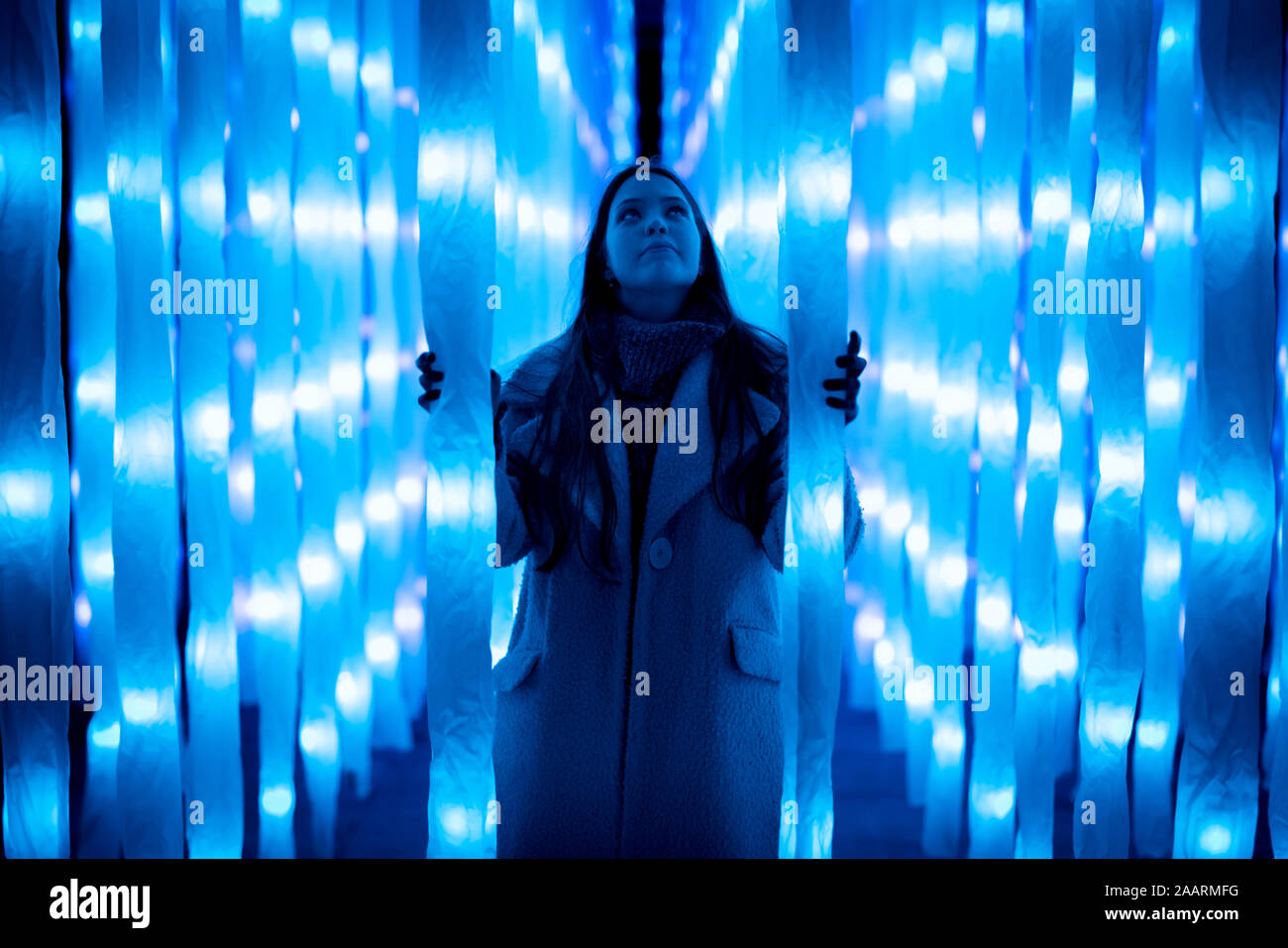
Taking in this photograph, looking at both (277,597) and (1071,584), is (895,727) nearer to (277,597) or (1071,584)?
(1071,584)

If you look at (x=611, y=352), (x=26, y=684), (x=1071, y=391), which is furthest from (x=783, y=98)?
(x=26, y=684)

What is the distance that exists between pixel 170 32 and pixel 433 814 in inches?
79.3

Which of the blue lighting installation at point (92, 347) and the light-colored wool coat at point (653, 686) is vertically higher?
the blue lighting installation at point (92, 347)

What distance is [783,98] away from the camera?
1.70 metres

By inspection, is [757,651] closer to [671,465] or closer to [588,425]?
[671,465]

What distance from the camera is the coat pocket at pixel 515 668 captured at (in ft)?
5.52

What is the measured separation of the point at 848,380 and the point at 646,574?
51 centimetres

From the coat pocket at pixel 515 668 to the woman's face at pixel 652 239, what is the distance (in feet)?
2.33

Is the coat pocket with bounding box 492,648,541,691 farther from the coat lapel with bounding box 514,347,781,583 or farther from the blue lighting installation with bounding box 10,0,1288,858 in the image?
the coat lapel with bounding box 514,347,781,583

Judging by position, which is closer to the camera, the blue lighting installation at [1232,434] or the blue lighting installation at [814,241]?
the blue lighting installation at [814,241]

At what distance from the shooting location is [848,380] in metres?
1.66

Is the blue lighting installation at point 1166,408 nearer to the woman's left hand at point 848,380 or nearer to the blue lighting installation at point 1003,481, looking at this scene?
the blue lighting installation at point 1003,481

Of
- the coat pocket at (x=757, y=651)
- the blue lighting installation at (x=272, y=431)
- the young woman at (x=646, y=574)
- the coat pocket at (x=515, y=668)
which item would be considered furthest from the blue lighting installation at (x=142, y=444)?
the coat pocket at (x=757, y=651)

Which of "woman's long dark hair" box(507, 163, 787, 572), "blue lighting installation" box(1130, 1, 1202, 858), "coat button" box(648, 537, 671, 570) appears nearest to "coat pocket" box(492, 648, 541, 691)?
"woman's long dark hair" box(507, 163, 787, 572)
